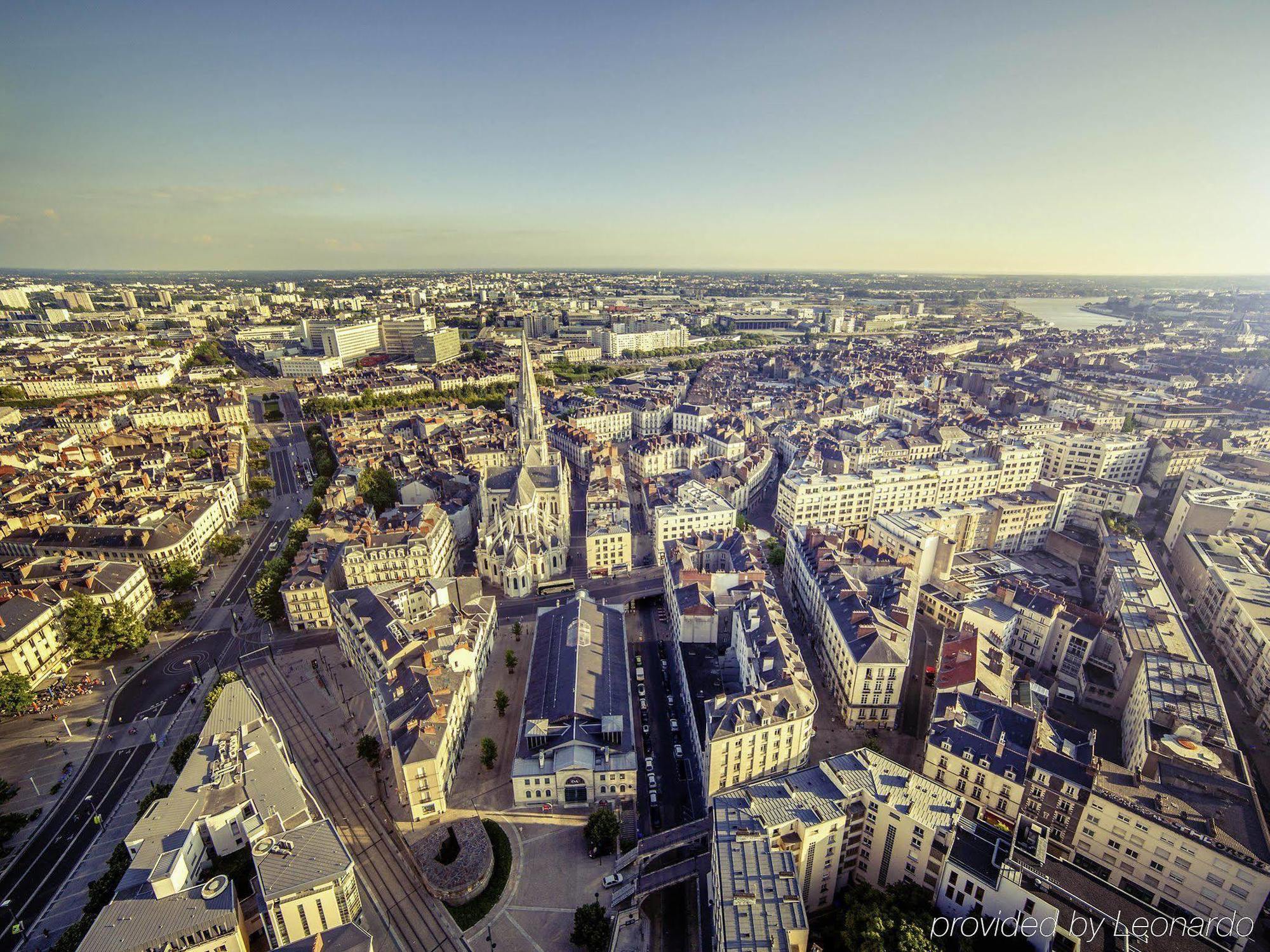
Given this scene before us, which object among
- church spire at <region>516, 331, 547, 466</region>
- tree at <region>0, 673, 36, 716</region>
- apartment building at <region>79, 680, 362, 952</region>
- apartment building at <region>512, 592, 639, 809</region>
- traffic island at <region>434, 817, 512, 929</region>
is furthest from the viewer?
church spire at <region>516, 331, 547, 466</region>

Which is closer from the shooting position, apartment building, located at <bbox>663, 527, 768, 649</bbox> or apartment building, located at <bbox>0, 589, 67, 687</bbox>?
apartment building, located at <bbox>0, 589, 67, 687</bbox>

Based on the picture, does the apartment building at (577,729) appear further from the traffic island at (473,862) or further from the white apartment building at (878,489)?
the white apartment building at (878,489)

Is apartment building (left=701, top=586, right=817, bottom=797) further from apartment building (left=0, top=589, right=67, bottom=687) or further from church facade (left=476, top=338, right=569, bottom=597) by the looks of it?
apartment building (left=0, top=589, right=67, bottom=687)

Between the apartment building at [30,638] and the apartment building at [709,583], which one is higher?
the apartment building at [709,583]

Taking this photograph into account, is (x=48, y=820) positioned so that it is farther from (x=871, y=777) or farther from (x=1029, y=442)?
(x=1029, y=442)

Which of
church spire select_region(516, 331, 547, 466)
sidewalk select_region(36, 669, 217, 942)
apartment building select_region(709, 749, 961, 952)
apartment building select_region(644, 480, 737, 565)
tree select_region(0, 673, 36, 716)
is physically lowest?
sidewalk select_region(36, 669, 217, 942)

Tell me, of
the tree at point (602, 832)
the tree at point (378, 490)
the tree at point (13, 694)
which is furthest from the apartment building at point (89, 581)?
the tree at point (602, 832)

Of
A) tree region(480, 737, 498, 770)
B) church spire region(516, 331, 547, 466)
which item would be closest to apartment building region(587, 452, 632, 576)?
church spire region(516, 331, 547, 466)

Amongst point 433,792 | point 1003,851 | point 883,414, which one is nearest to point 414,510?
point 433,792
